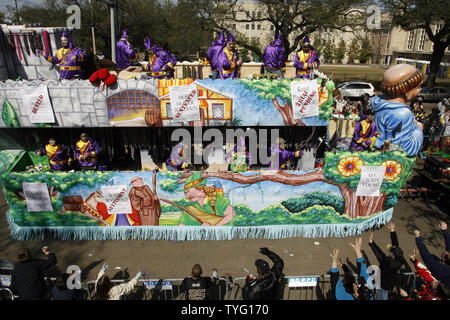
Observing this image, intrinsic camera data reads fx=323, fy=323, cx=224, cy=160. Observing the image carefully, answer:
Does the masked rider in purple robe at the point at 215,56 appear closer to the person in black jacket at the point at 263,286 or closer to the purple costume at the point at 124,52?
the purple costume at the point at 124,52

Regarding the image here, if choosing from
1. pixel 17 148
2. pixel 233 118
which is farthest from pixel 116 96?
pixel 17 148

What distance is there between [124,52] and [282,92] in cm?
536

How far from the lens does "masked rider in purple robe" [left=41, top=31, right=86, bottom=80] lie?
8.94 m

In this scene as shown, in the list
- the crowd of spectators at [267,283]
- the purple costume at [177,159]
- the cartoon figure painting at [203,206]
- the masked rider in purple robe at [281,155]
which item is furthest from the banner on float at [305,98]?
the crowd of spectators at [267,283]

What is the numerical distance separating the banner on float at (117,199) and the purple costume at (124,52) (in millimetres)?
5022

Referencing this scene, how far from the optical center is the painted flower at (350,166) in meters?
7.38

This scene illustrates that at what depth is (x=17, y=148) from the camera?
952 centimetres

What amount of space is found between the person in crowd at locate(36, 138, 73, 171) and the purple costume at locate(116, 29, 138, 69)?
342 cm

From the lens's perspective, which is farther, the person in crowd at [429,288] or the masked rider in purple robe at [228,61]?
the masked rider in purple robe at [228,61]

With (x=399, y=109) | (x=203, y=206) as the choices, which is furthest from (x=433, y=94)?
(x=203, y=206)

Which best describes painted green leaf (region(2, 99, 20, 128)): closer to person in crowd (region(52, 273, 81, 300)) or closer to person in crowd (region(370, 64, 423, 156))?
person in crowd (region(52, 273, 81, 300))

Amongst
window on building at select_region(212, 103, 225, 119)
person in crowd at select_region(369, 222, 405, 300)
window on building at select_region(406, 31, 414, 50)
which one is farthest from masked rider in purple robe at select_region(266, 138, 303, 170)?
window on building at select_region(406, 31, 414, 50)

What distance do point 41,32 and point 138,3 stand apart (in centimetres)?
2845

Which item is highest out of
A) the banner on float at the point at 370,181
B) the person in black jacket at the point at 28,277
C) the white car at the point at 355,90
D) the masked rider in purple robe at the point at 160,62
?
the masked rider in purple robe at the point at 160,62
